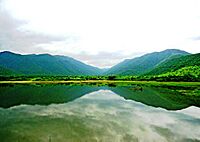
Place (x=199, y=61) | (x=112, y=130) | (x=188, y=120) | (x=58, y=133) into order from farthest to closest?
(x=199, y=61), (x=188, y=120), (x=112, y=130), (x=58, y=133)

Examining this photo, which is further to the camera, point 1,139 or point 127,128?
point 127,128

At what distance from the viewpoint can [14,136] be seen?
63.4ft

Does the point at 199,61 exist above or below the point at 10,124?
above

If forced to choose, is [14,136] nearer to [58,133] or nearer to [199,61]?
[58,133]

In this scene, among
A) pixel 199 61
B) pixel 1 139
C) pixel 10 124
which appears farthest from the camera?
pixel 199 61

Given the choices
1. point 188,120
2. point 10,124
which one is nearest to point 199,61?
point 188,120

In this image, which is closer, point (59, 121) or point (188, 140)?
point (188, 140)

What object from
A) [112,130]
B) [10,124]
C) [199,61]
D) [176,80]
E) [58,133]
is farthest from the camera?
[199,61]

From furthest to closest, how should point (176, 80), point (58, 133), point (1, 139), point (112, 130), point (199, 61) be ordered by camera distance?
1. point (199, 61)
2. point (176, 80)
3. point (112, 130)
4. point (58, 133)
5. point (1, 139)

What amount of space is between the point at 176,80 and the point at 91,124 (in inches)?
3965

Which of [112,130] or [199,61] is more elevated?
[199,61]

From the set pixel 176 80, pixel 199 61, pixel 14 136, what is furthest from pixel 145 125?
pixel 199 61

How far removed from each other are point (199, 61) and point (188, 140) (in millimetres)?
164773

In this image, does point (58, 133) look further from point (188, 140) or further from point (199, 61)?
point (199, 61)
